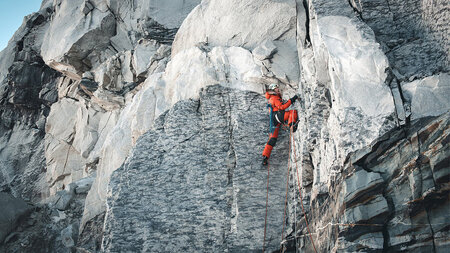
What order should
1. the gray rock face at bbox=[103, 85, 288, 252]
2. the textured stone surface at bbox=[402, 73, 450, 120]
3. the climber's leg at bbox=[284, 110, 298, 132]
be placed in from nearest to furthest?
the textured stone surface at bbox=[402, 73, 450, 120], the gray rock face at bbox=[103, 85, 288, 252], the climber's leg at bbox=[284, 110, 298, 132]

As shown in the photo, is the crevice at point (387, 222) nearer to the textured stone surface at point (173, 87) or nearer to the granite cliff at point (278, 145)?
the granite cliff at point (278, 145)

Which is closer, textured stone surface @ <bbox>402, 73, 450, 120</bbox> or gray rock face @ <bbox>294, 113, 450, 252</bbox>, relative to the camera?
gray rock face @ <bbox>294, 113, 450, 252</bbox>

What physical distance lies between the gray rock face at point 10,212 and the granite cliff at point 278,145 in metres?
0.06

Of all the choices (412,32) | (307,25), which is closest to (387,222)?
(412,32)

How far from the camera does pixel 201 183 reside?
34.9 feet

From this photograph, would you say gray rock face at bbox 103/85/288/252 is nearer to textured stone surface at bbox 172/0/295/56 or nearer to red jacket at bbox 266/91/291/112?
red jacket at bbox 266/91/291/112

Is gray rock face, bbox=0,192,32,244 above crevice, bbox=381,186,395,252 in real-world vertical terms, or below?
above

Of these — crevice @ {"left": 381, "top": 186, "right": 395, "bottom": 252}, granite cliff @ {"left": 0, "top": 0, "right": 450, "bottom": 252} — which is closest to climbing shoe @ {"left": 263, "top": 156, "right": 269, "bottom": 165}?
granite cliff @ {"left": 0, "top": 0, "right": 450, "bottom": 252}

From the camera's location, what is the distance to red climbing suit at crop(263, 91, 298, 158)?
10.3 meters

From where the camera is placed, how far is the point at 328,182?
8156 millimetres

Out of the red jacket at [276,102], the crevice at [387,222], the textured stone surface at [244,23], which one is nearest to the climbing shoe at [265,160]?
the red jacket at [276,102]

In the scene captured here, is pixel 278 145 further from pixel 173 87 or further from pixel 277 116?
pixel 173 87

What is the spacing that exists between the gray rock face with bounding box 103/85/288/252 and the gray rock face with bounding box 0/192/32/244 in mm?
7375

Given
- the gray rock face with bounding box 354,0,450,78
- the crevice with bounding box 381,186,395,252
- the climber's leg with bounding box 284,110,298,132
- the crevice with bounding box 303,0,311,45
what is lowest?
the crevice with bounding box 381,186,395,252
